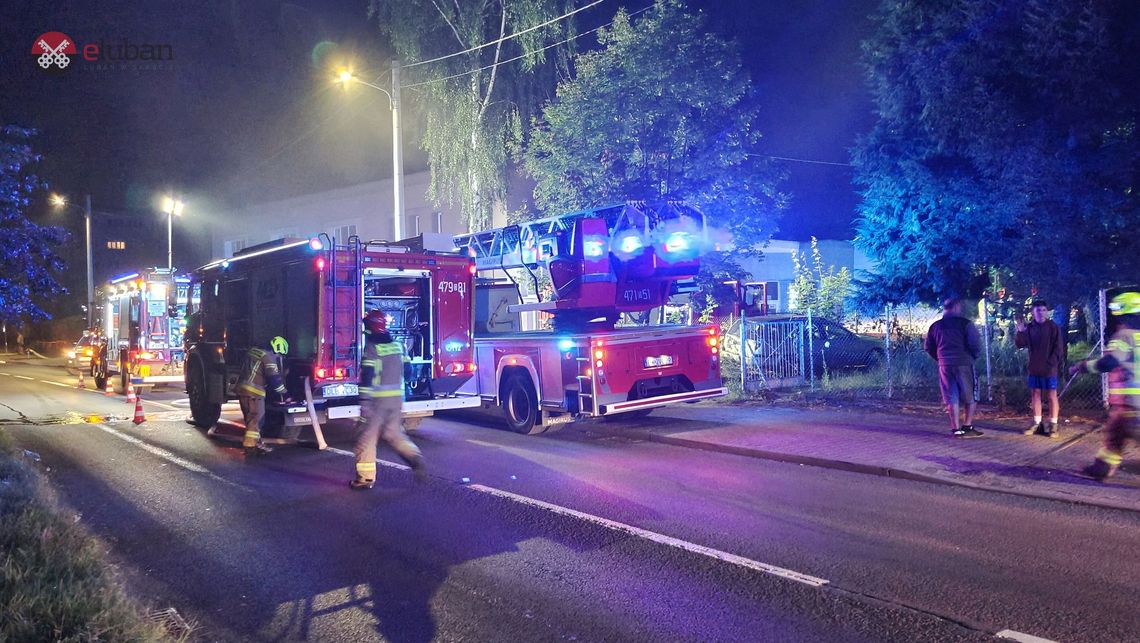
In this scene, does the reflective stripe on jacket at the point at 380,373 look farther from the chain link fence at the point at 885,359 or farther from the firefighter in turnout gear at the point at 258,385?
the chain link fence at the point at 885,359

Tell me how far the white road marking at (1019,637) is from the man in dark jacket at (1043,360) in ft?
21.1

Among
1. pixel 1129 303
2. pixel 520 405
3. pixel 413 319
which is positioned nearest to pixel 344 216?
pixel 413 319

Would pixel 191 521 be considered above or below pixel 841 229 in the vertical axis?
below

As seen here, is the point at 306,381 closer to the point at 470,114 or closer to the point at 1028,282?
the point at 1028,282

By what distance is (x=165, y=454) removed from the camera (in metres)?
10.7

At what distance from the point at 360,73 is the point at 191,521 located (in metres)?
22.8

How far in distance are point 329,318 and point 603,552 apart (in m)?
5.84

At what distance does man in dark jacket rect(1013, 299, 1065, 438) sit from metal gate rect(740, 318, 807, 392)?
5626 millimetres

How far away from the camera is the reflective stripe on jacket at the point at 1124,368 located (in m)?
7.30

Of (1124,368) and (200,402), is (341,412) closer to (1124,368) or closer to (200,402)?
(200,402)

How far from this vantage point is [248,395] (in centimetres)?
1066

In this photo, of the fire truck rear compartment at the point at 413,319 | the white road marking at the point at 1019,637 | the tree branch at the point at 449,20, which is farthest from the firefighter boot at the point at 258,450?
the tree branch at the point at 449,20

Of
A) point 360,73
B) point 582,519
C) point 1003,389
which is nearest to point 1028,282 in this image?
point 1003,389

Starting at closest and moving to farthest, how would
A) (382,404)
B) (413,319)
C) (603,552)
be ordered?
(603,552) → (382,404) → (413,319)
